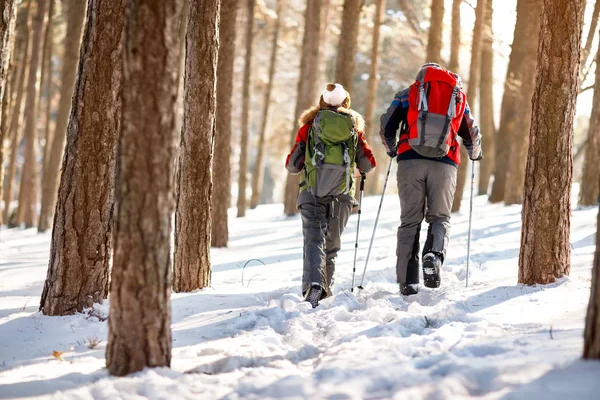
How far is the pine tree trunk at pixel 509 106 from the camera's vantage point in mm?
14258

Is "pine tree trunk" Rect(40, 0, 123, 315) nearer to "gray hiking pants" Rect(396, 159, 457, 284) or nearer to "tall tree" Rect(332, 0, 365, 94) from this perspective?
"gray hiking pants" Rect(396, 159, 457, 284)

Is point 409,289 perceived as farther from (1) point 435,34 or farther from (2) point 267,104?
(2) point 267,104

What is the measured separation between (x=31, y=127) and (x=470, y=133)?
1437 cm

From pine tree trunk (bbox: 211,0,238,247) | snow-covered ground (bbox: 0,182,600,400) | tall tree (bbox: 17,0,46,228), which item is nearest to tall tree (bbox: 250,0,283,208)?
tall tree (bbox: 17,0,46,228)

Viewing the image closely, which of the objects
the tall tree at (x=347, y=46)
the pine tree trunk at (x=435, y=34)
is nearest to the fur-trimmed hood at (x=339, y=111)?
the tall tree at (x=347, y=46)

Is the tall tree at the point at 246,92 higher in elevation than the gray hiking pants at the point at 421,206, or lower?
higher

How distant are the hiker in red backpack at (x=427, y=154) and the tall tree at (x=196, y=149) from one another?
5.99 ft

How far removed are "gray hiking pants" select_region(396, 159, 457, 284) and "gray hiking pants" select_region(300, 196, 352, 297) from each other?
1.95ft

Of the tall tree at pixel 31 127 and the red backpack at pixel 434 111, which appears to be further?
the tall tree at pixel 31 127

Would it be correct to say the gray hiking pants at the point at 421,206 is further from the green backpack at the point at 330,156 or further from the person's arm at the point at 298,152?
the person's arm at the point at 298,152

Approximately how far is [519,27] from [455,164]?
957 centimetres

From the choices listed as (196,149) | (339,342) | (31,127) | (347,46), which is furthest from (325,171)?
(31,127)

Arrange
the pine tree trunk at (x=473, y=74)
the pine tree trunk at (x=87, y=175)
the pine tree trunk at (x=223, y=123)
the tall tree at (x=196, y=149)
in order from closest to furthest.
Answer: the pine tree trunk at (x=87, y=175) < the tall tree at (x=196, y=149) < the pine tree trunk at (x=223, y=123) < the pine tree trunk at (x=473, y=74)

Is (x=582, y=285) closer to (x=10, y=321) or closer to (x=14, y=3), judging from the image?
(x=10, y=321)
